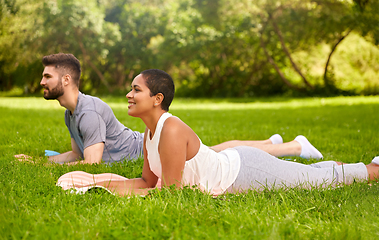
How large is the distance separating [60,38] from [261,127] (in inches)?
691

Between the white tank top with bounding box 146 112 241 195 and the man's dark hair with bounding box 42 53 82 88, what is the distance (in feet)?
5.18

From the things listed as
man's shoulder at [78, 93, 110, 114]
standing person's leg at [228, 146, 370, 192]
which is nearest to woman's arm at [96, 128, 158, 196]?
standing person's leg at [228, 146, 370, 192]

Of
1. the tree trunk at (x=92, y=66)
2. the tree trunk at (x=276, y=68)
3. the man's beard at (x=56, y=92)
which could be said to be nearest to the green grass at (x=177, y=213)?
the man's beard at (x=56, y=92)

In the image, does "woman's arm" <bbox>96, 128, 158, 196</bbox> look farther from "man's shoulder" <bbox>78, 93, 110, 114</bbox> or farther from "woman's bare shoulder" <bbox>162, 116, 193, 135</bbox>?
"man's shoulder" <bbox>78, 93, 110, 114</bbox>

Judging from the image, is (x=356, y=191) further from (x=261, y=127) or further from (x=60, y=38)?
(x=60, y=38)

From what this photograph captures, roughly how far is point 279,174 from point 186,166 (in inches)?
34.1

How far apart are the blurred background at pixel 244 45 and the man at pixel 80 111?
42.3 ft

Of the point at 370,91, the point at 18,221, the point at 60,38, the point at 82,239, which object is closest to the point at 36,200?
the point at 18,221

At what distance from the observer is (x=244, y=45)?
19.9 metres

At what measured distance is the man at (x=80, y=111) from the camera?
3777mm

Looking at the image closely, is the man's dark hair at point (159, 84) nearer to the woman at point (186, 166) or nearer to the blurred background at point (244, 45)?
the woman at point (186, 166)

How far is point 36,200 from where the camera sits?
2.64 meters

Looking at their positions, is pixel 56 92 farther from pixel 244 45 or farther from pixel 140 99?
pixel 244 45

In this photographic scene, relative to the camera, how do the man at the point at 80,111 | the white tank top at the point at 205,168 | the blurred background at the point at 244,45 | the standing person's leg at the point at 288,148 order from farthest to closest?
the blurred background at the point at 244,45 → the standing person's leg at the point at 288,148 → the man at the point at 80,111 → the white tank top at the point at 205,168
